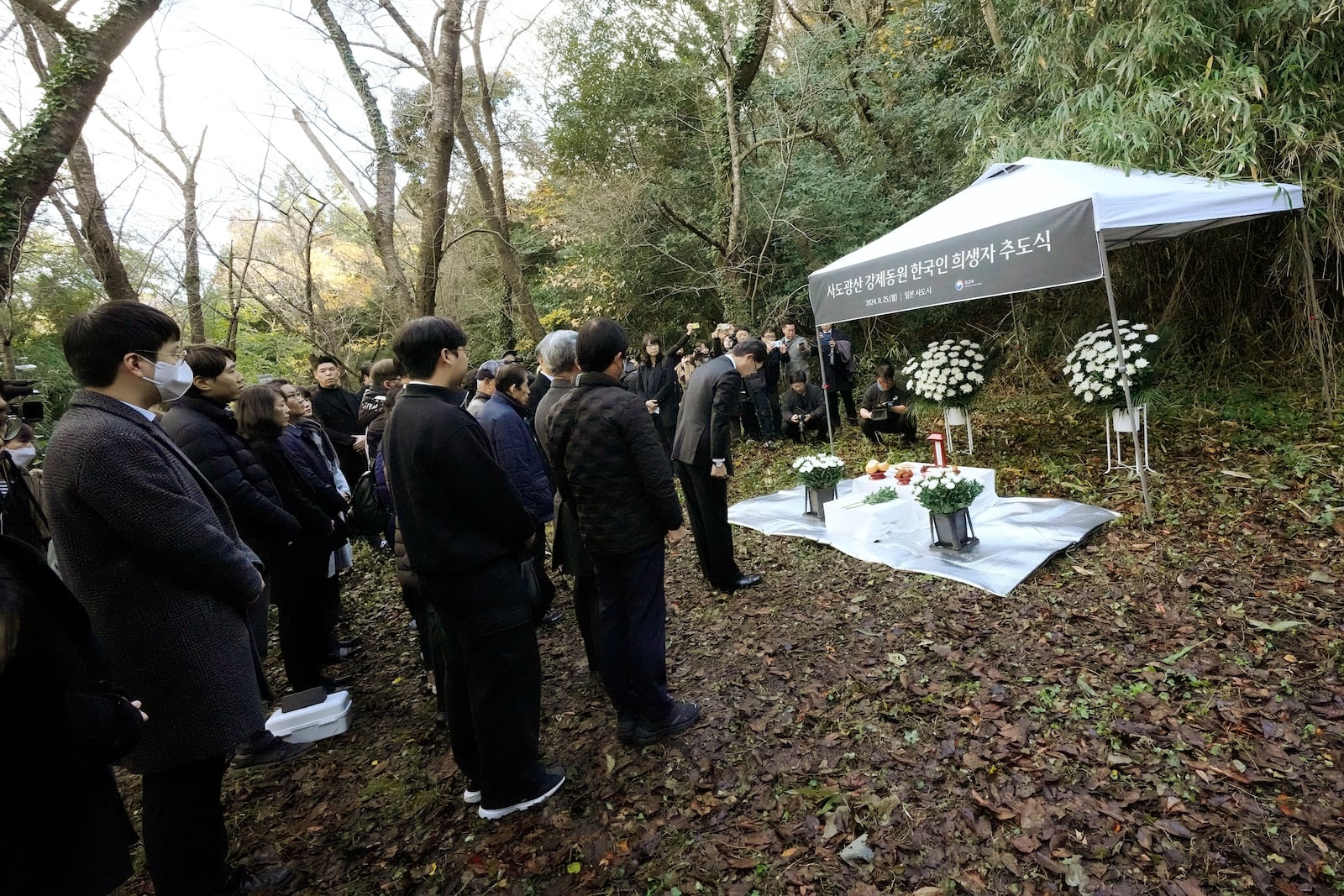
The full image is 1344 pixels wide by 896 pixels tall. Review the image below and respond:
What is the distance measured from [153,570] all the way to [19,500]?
274 centimetres

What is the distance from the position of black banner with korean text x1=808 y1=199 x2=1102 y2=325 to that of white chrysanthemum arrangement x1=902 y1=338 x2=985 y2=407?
121 cm

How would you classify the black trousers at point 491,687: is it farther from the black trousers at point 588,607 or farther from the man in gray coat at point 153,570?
the black trousers at point 588,607

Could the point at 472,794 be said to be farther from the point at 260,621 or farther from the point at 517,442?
the point at 517,442

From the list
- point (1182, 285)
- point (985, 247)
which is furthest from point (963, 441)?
point (985, 247)

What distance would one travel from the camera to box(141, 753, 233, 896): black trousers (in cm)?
203

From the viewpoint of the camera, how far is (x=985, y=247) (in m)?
5.07

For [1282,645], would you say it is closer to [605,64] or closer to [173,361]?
[173,361]

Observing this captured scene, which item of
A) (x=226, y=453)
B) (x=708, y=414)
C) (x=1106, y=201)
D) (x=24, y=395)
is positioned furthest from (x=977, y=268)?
(x=24, y=395)

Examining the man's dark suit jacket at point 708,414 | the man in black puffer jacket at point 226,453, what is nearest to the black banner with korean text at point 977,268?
the man's dark suit jacket at point 708,414

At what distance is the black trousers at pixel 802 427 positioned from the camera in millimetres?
9203

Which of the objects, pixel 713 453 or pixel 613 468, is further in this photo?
pixel 713 453

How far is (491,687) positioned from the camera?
239 centimetres

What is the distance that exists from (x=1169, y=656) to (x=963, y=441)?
16.5 feet

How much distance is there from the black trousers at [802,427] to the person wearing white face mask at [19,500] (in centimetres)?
774
